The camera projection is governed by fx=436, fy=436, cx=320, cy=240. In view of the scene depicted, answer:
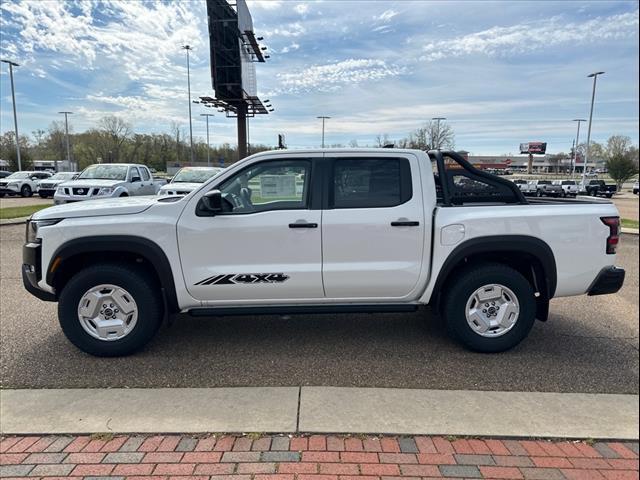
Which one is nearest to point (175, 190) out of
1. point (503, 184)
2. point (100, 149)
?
point (503, 184)

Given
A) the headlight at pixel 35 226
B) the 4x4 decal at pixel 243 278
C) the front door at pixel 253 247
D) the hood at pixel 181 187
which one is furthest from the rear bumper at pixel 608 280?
the hood at pixel 181 187

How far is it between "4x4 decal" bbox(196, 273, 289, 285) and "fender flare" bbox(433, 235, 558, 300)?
1.44 meters

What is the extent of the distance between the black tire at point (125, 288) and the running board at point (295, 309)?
0.36m

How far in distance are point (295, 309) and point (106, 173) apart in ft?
36.1

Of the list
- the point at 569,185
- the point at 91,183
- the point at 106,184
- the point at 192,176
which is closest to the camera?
the point at 106,184

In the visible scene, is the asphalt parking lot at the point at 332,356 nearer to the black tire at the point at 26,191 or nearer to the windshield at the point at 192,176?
the windshield at the point at 192,176

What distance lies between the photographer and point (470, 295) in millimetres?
3914

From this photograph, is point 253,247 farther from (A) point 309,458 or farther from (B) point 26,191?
(B) point 26,191

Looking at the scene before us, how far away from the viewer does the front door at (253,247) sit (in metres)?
3.76

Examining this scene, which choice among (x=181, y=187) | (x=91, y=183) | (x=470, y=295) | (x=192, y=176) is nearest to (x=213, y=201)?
(x=470, y=295)

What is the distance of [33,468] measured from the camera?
8.17 feet

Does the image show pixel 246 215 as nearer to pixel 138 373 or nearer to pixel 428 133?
pixel 138 373

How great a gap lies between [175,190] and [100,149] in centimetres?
7041

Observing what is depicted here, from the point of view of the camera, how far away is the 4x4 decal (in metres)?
3.80
